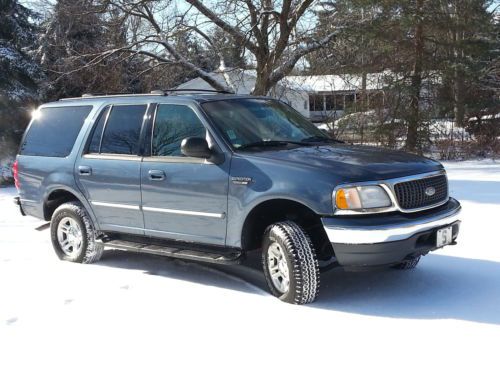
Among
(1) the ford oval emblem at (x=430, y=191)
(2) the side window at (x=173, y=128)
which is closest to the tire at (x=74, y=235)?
(2) the side window at (x=173, y=128)

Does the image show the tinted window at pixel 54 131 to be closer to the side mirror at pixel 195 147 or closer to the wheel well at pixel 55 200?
the wheel well at pixel 55 200

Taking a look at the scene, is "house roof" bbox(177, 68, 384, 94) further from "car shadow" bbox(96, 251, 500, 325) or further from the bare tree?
"car shadow" bbox(96, 251, 500, 325)


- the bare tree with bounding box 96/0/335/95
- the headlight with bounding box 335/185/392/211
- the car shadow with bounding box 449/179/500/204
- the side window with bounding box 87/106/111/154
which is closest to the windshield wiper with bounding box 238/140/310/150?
the headlight with bounding box 335/185/392/211

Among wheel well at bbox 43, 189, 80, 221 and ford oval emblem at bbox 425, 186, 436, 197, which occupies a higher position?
ford oval emblem at bbox 425, 186, 436, 197

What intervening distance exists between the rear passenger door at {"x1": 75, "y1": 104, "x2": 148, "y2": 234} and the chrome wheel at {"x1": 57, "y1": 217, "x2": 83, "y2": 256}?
49 cm

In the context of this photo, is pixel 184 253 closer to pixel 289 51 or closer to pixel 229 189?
pixel 229 189

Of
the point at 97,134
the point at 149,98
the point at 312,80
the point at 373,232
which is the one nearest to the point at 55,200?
the point at 97,134

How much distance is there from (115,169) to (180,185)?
953 millimetres

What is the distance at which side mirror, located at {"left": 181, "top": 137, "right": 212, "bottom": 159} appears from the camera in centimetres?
500

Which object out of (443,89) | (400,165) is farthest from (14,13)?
(400,165)

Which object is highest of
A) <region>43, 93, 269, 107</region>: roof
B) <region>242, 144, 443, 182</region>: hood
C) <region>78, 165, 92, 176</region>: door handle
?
<region>43, 93, 269, 107</region>: roof

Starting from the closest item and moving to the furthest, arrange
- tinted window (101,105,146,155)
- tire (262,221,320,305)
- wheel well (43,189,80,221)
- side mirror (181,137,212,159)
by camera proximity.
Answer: tire (262,221,320,305) < side mirror (181,137,212,159) < tinted window (101,105,146,155) < wheel well (43,189,80,221)

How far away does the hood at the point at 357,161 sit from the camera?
4.43m

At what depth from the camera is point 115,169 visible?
5.87 m
